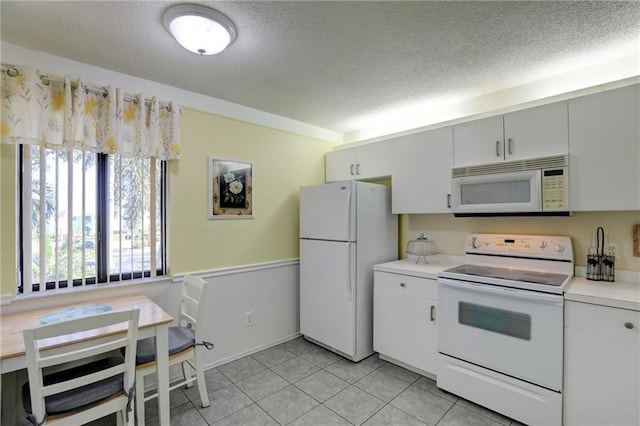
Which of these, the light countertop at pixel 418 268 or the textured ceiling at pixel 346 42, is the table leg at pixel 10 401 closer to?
the textured ceiling at pixel 346 42

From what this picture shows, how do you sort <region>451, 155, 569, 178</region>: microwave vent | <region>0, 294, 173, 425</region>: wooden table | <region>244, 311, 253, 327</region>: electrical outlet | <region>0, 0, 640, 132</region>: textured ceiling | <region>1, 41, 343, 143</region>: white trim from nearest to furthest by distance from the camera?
<region>0, 0, 640, 132</region>: textured ceiling → <region>0, 294, 173, 425</region>: wooden table → <region>1, 41, 343, 143</region>: white trim → <region>451, 155, 569, 178</region>: microwave vent → <region>244, 311, 253, 327</region>: electrical outlet

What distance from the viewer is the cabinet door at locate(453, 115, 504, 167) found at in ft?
7.67

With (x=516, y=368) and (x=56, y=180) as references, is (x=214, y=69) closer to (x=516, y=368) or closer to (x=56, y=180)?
(x=56, y=180)

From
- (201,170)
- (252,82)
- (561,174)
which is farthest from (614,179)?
(201,170)

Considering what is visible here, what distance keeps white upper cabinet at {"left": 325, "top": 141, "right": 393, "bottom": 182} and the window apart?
6.03ft

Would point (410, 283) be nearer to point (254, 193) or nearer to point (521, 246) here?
point (521, 246)

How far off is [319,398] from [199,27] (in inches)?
101

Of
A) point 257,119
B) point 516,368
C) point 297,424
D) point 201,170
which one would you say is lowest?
point 297,424

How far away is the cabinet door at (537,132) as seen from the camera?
2061 mm

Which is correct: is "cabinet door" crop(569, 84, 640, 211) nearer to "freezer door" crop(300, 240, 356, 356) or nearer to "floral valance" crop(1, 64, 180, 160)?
"freezer door" crop(300, 240, 356, 356)

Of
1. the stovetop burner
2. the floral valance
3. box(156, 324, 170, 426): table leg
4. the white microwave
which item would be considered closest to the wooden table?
box(156, 324, 170, 426): table leg

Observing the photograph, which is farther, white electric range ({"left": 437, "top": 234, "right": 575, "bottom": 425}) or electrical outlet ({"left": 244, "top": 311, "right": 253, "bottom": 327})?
electrical outlet ({"left": 244, "top": 311, "right": 253, "bottom": 327})

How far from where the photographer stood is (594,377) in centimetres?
172

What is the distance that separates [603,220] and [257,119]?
9.80 ft
